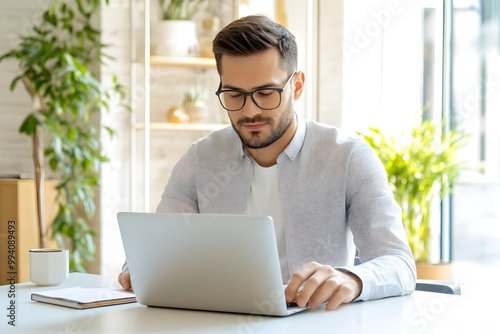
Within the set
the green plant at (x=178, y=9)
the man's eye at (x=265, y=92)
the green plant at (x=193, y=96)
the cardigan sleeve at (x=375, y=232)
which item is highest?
the green plant at (x=178, y=9)

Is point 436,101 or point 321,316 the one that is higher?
point 436,101

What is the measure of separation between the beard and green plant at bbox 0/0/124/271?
2300 millimetres

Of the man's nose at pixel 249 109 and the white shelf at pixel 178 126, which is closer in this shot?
the man's nose at pixel 249 109

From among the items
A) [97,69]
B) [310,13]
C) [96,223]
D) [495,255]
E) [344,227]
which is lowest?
[495,255]

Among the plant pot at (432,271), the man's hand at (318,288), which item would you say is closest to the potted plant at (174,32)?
the plant pot at (432,271)

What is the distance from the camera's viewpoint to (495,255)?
21.2 ft

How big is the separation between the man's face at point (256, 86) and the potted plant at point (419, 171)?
7.40 ft

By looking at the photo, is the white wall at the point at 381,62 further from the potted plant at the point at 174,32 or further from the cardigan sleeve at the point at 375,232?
the cardigan sleeve at the point at 375,232

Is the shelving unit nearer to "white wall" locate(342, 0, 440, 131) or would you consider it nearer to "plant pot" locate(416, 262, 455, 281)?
"white wall" locate(342, 0, 440, 131)

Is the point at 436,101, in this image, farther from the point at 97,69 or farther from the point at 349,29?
the point at 97,69

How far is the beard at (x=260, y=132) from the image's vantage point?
7.04ft

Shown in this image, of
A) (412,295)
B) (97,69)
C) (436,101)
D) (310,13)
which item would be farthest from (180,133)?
(412,295)

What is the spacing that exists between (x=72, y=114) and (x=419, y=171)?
1.97 metres

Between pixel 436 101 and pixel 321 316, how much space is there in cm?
350
